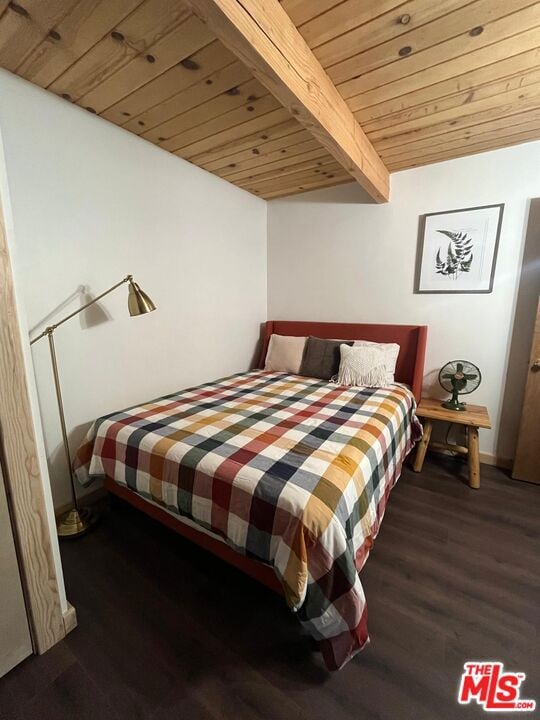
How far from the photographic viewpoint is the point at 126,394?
217 centimetres

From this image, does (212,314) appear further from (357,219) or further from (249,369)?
(357,219)

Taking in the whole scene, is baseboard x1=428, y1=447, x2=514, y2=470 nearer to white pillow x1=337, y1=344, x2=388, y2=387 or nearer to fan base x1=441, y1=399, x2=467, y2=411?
fan base x1=441, y1=399, x2=467, y2=411

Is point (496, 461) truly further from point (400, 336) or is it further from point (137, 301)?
point (137, 301)

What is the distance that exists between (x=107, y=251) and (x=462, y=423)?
2712 mm

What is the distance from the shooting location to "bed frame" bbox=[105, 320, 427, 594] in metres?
1.32

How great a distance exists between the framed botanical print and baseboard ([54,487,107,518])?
295 centimetres

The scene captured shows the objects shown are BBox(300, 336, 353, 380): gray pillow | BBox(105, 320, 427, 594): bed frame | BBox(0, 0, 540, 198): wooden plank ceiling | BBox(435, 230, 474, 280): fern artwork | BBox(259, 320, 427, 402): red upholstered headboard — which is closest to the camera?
BBox(0, 0, 540, 198): wooden plank ceiling

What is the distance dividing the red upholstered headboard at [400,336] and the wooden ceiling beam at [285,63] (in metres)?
1.37

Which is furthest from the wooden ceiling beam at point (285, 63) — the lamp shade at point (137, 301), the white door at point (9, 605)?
the white door at point (9, 605)

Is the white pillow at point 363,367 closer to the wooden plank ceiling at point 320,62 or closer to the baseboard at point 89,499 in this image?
the wooden plank ceiling at point 320,62

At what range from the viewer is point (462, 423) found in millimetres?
2135

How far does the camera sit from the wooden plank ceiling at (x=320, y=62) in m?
1.18

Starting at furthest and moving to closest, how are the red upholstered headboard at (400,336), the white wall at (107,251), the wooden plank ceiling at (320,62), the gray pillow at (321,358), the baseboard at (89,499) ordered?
the gray pillow at (321,358)
the red upholstered headboard at (400,336)
the baseboard at (89,499)
the white wall at (107,251)
the wooden plank ceiling at (320,62)

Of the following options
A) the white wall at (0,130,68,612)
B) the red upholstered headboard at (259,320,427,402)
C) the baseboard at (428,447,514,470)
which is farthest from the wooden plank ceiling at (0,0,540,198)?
the baseboard at (428,447,514,470)
